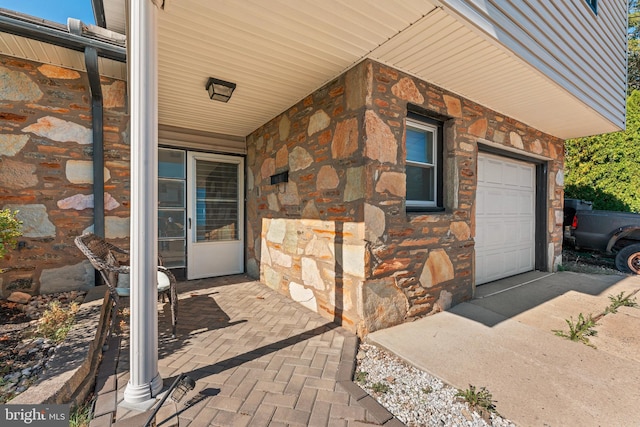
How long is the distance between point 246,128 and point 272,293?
2.56 meters

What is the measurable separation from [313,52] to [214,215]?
315cm

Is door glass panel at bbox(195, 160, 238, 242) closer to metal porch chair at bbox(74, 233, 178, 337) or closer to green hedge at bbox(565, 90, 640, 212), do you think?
metal porch chair at bbox(74, 233, 178, 337)

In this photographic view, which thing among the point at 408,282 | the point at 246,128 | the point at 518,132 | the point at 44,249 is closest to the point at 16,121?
the point at 44,249

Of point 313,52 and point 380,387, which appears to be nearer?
point 380,387

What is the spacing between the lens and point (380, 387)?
5.81 feet

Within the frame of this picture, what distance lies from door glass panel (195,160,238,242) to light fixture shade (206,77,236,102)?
179 cm

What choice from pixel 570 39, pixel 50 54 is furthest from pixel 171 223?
pixel 570 39

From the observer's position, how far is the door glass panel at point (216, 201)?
443 cm

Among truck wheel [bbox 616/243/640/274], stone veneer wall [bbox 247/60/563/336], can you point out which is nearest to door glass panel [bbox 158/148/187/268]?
stone veneer wall [bbox 247/60/563/336]

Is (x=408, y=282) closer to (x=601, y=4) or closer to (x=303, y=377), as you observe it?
(x=303, y=377)

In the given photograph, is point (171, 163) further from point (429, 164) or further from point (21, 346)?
point (429, 164)

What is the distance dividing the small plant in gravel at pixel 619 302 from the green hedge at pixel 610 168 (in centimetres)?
468

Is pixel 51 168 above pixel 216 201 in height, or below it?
above

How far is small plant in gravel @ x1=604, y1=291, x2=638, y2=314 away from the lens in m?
3.02
